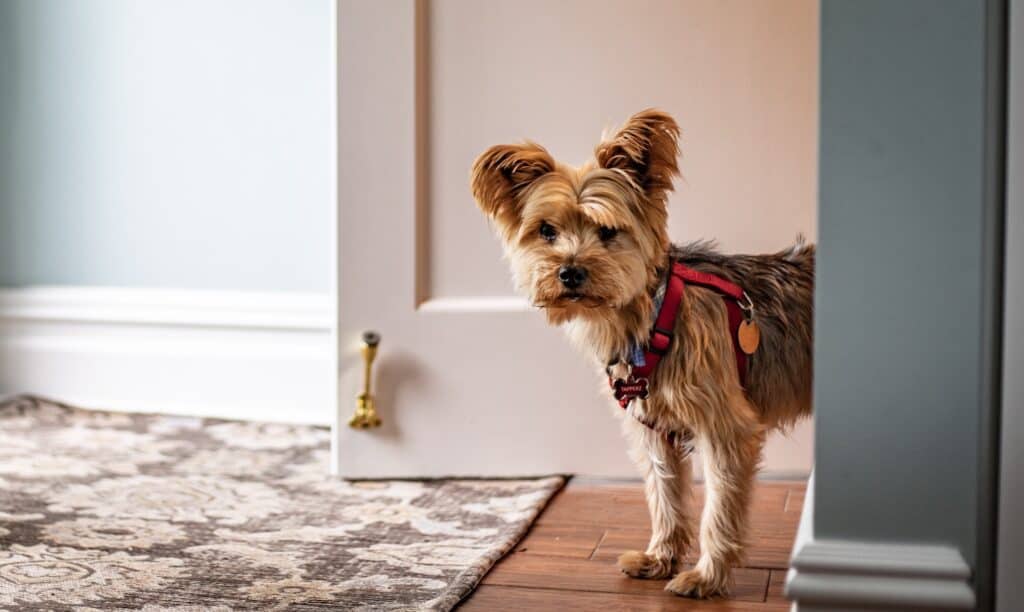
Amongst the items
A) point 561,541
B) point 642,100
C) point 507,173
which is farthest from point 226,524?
point 642,100

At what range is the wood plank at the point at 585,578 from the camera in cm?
163

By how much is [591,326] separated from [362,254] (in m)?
0.72

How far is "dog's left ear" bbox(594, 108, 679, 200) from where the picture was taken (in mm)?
1588

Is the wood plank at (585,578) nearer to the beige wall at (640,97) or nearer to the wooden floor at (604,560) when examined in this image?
the wooden floor at (604,560)

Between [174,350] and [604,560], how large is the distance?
1442mm

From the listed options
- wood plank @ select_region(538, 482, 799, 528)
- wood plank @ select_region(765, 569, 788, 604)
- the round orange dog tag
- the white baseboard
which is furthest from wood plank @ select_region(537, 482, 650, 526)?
the white baseboard

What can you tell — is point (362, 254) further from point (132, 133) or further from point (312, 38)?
point (132, 133)

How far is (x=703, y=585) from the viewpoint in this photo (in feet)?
5.23

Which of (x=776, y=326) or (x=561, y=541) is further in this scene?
(x=561, y=541)

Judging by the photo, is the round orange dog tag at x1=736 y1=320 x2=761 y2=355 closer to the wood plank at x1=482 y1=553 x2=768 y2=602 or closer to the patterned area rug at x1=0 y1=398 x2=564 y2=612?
the wood plank at x1=482 y1=553 x2=768 y2=602

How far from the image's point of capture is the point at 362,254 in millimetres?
2232

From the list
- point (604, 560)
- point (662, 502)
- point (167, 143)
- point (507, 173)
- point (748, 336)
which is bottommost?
point (604, 560)

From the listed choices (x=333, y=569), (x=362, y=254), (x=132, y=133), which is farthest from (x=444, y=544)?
(x=132, y=133)

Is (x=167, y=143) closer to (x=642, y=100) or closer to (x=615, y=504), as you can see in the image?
(x=642, y=100)
